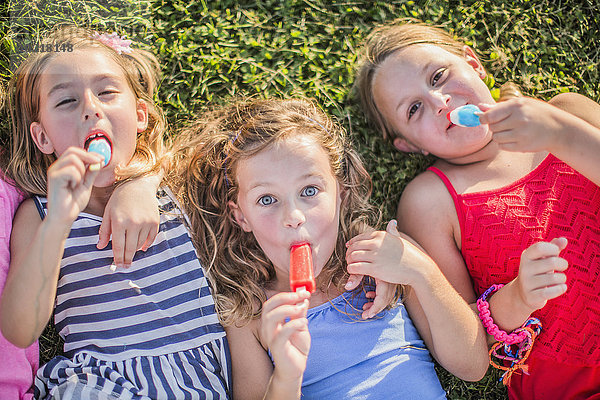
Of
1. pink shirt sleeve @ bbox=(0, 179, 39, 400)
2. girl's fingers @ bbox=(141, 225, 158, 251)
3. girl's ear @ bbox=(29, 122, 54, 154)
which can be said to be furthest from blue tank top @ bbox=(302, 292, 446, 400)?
girl's ear @ bbox=(29, 122, 54, 154)

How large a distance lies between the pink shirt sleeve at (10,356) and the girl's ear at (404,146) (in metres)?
2.12

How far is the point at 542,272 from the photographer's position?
2.61m

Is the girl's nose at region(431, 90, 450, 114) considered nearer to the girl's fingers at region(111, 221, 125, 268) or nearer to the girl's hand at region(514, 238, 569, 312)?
the girl's hand at region(514, 238, 569, 312)

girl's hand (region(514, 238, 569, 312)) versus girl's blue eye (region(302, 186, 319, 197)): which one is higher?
girl's blue eye (region(302, 186, 319, 197))

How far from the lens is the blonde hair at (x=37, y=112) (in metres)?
2.86

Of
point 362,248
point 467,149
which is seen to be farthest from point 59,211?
point 467,149

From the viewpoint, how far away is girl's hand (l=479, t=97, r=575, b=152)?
250 centimetres

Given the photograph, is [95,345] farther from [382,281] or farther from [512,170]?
[512,170]

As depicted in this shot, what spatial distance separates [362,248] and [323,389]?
0.73 meters

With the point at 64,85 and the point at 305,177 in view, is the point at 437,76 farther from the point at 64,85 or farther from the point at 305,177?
the point at 64,85

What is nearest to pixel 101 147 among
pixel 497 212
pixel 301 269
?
pixel 301 269

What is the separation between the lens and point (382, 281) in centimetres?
284

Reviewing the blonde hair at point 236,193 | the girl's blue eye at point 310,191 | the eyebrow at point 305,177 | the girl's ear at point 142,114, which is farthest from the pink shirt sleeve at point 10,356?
the girl's blue eye at point 310,191

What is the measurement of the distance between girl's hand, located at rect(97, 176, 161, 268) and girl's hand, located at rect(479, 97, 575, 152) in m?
1.61
